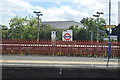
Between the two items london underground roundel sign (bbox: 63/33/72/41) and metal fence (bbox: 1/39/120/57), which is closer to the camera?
metal fence (bbox: 1/39/120/57)

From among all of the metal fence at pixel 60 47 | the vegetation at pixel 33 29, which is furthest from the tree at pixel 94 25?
the metal fence at pixel 60 47

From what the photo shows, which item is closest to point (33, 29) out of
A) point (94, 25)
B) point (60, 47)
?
point (94, 25)

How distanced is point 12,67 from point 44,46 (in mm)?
5788

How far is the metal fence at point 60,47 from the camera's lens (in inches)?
520

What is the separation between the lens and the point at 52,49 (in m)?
13.4

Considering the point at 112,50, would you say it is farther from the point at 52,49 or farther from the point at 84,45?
the point at 52,49

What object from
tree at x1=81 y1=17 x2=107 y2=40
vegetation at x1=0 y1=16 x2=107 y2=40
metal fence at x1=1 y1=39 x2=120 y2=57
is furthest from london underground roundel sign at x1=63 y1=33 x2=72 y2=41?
tree at x1=81 y1=17 x2=107 y2=40

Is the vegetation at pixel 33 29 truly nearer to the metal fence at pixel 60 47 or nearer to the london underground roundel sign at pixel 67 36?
the london underground roundel sign at pixel 67 36

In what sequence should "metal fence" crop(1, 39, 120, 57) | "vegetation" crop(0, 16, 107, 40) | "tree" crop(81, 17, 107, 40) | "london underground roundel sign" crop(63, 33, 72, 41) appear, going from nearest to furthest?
"metal fence" crop(1, 39, 120, 57)
"london underground roundel sign" crop(63, 33, 72, 41)
"vegetation" crop(0, 16, 107, 40)
"tree" crop(81, 17, 107, 40)

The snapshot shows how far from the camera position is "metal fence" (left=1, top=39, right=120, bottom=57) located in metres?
13.2

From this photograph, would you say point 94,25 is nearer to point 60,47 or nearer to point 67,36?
point 67,36

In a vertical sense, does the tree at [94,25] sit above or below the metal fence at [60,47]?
above

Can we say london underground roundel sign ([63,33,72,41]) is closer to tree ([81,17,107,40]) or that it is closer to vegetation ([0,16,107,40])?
vegetation ([0,16,107,40])

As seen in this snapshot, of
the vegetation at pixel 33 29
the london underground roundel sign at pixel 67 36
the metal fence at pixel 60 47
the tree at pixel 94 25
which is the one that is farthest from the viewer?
the tree at pixel 94 25
